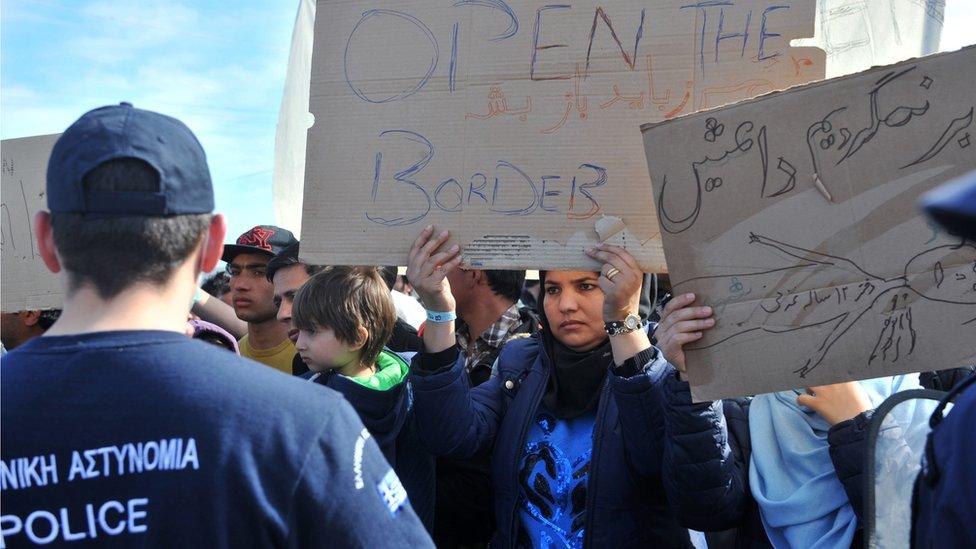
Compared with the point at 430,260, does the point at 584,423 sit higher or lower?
lower

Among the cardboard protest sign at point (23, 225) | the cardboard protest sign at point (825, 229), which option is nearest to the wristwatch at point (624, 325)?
the cardboard protest sign at point (825, 229)

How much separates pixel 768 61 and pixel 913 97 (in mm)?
428

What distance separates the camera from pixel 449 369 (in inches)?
110

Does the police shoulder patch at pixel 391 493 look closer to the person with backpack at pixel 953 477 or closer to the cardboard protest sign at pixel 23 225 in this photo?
the person with backpack at pixel 953 477

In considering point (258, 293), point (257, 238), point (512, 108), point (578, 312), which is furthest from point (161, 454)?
point (257, 238)

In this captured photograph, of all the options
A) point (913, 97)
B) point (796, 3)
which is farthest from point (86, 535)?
point (796, 3)

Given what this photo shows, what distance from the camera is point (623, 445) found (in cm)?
264

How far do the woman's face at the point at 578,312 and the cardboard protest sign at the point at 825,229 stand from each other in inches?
30.6

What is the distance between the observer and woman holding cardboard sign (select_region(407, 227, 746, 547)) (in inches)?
95.7

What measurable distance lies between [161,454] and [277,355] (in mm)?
3093

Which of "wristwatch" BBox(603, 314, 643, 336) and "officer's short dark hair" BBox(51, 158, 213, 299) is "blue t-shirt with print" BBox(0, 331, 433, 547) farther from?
"wristwatch" BBox(603, 314, 643, 336)

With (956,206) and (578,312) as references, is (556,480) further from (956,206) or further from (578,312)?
(956,206)

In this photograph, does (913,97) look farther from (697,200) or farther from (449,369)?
(449,369)

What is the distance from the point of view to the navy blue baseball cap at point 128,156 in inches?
54.8
